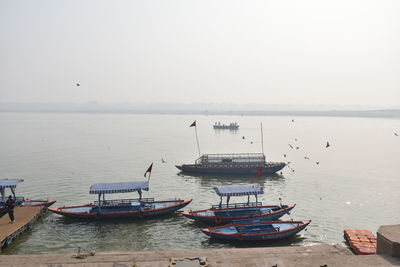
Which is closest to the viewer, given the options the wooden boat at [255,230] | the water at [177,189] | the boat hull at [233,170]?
the wooden boat at [255,230]

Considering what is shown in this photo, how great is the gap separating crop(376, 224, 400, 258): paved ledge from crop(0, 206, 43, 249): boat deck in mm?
25932

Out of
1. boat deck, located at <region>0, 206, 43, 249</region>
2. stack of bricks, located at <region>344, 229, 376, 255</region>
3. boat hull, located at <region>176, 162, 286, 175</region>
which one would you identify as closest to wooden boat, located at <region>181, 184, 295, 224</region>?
stack of bricks, located at <region>344, 229, 376, 255</region>

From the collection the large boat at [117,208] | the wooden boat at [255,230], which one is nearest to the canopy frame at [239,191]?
the wooden boat at [255,230]

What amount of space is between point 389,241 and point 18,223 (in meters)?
29.0

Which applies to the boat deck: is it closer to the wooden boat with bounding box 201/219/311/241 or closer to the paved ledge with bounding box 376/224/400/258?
the wooden boat with bounding box 201/219/311/241

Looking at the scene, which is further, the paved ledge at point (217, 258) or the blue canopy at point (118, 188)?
the blue canopy at point (118, 188)

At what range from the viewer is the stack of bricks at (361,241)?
84.8 feet

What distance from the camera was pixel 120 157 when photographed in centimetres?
8219

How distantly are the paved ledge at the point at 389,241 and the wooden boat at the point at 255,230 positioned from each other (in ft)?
44.8

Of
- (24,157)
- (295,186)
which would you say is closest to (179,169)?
(295,186)

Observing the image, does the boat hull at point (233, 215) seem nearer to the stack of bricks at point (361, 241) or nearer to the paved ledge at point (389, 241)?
the stack of bricks at point (361, 241)

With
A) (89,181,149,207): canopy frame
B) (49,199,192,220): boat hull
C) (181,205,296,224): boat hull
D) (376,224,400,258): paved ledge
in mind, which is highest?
(376,224,400,258): paved ledge

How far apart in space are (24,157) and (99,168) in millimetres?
24363

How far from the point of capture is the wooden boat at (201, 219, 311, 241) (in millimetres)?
28609
